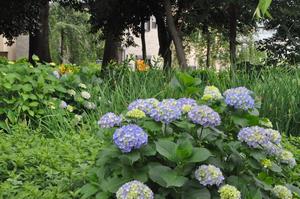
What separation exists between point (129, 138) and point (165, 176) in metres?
0.21

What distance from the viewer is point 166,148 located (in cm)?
212

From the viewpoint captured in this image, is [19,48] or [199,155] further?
[19,48]

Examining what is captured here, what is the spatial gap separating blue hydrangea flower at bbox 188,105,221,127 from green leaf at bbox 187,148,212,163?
126 mm

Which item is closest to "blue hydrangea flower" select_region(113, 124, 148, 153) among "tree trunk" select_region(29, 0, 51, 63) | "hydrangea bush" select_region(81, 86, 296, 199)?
"hydrangea bush" select_region(81, 86, 296, 199)

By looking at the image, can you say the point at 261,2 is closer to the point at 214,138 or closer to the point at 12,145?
the point at 214,138

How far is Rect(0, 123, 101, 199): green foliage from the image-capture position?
244cm

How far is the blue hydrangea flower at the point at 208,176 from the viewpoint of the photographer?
2.05 meters

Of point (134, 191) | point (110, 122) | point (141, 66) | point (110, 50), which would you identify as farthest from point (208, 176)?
point (110, 50)

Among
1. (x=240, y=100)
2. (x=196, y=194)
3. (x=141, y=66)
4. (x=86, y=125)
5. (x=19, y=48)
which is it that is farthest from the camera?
(x=19, y=48)

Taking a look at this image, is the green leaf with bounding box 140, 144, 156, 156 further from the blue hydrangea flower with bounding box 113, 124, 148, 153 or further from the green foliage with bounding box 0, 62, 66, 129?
the green foliage with bounding box 0, 62, 66, 129

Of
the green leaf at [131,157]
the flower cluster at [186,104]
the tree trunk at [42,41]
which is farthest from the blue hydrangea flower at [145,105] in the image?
the tree trunk at [42,41]

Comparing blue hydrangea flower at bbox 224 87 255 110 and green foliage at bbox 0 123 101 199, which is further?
green foliage at bbox 0 123 101 199

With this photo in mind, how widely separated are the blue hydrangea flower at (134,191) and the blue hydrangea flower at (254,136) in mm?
517

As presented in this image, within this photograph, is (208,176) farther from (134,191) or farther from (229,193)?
(134,191)
